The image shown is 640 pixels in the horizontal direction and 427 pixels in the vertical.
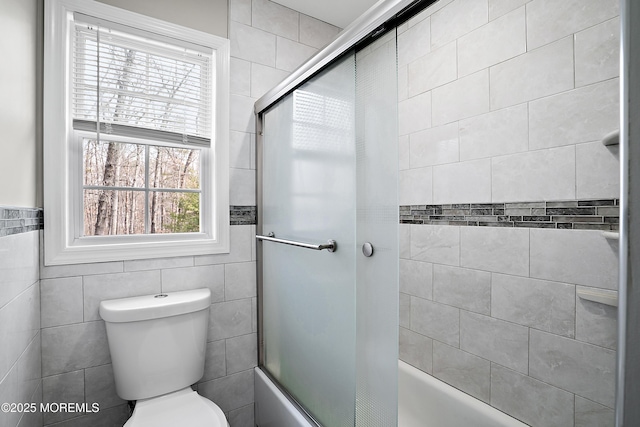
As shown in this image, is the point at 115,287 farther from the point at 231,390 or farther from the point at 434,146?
the point at 434,146

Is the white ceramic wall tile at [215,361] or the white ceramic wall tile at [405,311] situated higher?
the white ceramic wall tile at [405,311]

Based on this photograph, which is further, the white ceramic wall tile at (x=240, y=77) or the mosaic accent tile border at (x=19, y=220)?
the white ceramic wall tile at (x=240, y=77)

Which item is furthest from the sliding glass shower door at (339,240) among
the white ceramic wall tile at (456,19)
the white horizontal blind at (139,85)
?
the white ceramic wall tile at (456,19)

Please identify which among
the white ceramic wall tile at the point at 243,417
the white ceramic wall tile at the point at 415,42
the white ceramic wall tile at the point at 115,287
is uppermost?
the white ceramic wall tile at the point at 415,42

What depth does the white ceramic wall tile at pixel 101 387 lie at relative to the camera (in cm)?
143

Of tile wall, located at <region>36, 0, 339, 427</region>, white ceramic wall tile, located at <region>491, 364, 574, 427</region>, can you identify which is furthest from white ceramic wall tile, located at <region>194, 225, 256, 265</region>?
white ceramic wall tile, located at <region>491, 364, 574, 427</region>

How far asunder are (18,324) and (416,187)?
5.84ft

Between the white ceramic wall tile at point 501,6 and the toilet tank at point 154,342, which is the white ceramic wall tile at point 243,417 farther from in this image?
the white ceramic wall tile at point 501,6

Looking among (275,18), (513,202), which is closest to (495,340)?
(513,202)

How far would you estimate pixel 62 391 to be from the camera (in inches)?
54.3

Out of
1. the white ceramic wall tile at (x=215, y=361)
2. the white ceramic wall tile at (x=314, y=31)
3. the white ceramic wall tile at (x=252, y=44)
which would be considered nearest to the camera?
the white ceramic wall tile at (x=215, y=361)

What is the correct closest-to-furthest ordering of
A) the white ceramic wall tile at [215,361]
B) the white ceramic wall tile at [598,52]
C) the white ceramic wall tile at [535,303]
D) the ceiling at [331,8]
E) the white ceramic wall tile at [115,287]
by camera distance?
the white ceramic wall tile at [598,52]
the white ceramic wall tile at [535,303]
the white ceramic wall tile at [115,287]
the white ceramic wall tile at [215,361]
the ceiling at [331,8]

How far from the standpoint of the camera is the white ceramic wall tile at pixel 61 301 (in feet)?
4.42

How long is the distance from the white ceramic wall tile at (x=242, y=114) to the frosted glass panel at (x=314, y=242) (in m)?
0.15
